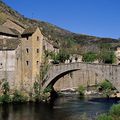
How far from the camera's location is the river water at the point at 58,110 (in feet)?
139

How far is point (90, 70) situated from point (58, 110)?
7095mm

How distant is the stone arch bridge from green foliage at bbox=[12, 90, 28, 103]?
155 inches

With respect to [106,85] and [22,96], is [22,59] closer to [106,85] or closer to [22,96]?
[22,96]

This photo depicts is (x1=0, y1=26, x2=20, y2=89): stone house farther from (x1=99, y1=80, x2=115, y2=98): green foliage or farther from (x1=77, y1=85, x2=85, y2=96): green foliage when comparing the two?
(x1=99, y1=80, x2=115, y2=98): green foliage

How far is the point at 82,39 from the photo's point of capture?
150 metres

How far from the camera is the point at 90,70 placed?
50.8 meters

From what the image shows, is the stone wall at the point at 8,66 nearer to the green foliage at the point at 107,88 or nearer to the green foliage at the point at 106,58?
the green foliage at the point at 107,88

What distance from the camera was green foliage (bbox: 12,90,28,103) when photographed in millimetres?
51456

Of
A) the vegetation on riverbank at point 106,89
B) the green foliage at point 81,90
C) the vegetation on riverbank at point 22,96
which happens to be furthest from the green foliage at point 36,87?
the vegetation on riverbank at point 106,89

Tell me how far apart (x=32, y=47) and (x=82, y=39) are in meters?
97.0

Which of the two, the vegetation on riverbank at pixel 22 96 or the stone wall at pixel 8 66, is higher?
the stone wall at pixel 8 66

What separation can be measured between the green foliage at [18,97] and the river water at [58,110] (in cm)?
193

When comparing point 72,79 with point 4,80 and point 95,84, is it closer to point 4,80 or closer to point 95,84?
point 95,84

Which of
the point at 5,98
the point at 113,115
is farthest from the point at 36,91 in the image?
the point at 113,115
